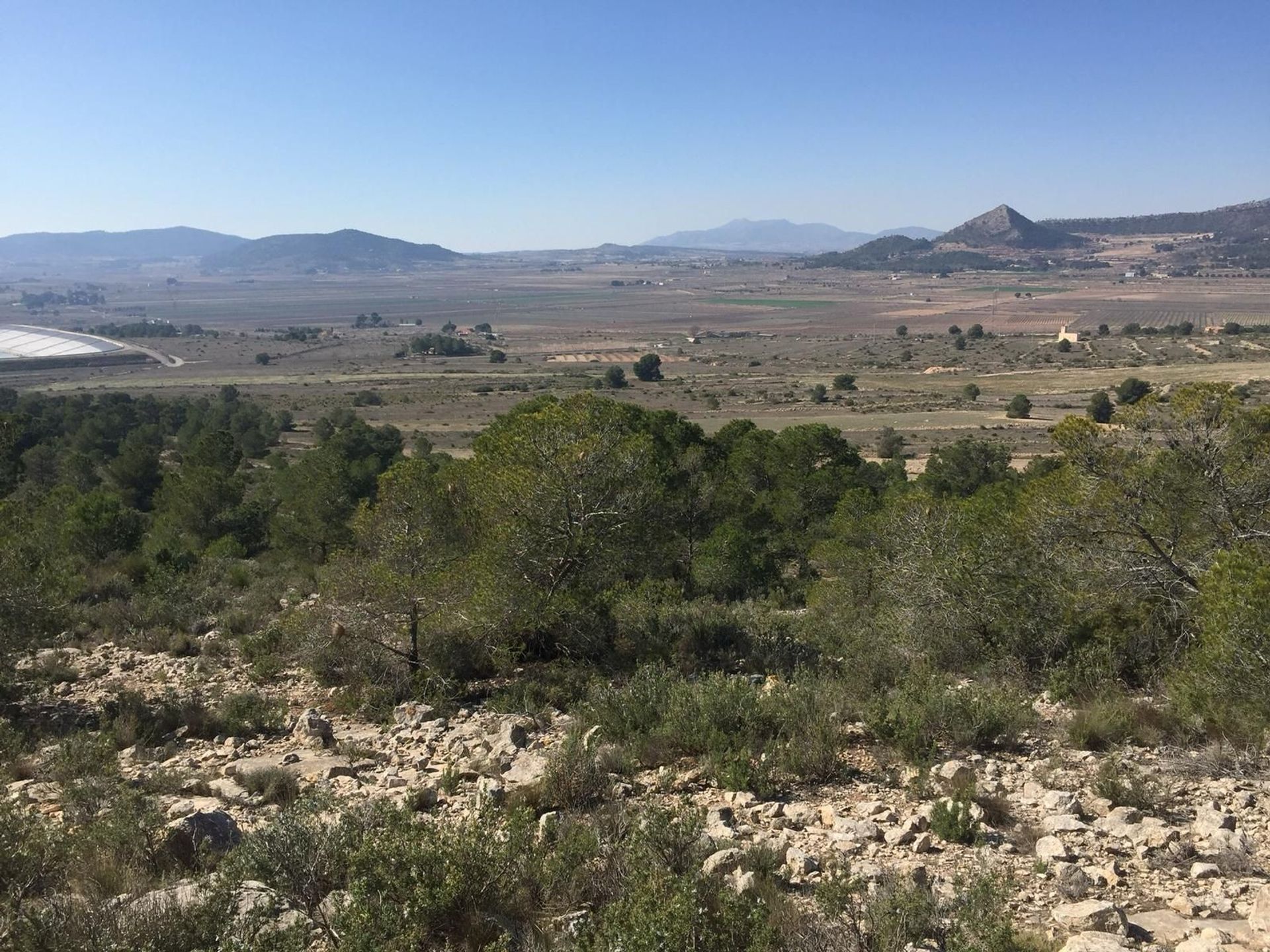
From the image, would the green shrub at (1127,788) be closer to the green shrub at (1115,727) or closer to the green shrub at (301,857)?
the green shrub at (1115,727)

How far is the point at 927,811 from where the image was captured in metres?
7.55

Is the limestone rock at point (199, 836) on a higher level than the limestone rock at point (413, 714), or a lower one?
higher

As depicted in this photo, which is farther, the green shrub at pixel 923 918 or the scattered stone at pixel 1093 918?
the scattered stone at pixel 1093 918

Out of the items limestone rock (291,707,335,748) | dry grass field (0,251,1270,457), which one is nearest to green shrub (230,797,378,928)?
limestone rock (291,707,335,748)

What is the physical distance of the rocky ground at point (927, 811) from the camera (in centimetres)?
603

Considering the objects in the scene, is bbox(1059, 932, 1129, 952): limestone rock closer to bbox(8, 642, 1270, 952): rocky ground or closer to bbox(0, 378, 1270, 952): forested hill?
bbox(8, 642, 1270, 952): rocky ground

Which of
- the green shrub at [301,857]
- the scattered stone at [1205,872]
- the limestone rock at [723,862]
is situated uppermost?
the green shrub at [301,857]

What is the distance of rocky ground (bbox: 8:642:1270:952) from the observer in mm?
6031

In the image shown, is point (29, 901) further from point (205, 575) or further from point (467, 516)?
point (205, 575)

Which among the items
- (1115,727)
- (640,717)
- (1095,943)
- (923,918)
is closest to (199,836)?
(640,717)

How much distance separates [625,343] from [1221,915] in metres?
140

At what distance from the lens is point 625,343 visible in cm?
14350

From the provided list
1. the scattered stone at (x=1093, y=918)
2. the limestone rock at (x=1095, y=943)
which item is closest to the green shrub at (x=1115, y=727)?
the scattered stone at (x=1093, y=918)

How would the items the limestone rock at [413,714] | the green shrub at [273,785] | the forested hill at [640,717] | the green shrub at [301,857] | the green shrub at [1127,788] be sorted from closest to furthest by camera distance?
1. the forested hill at [640,717]
2. the green shrub at [301,857]
3. the green shrub at [1127,788]
4. the green shrub at [273,785]
5. the limestone rock at [413,714]
